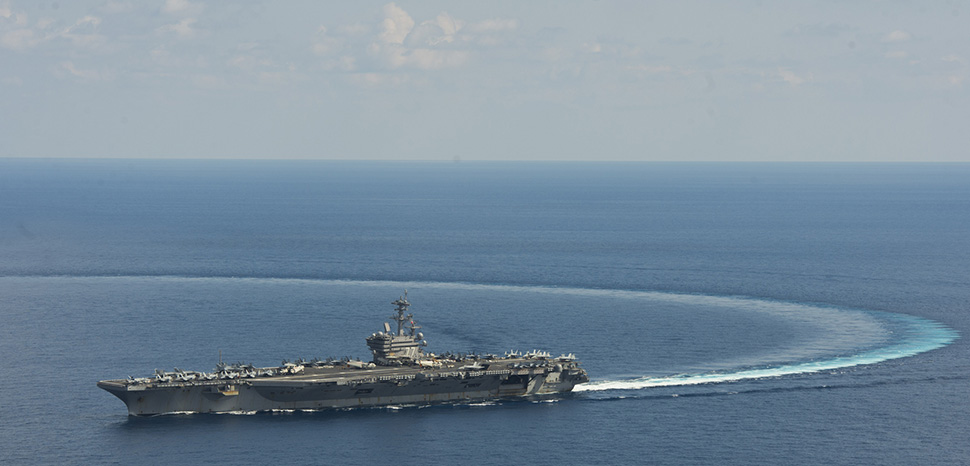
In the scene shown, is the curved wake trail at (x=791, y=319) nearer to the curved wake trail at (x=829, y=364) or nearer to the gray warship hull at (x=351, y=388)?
the curved wake trail at (x=829, y=364)

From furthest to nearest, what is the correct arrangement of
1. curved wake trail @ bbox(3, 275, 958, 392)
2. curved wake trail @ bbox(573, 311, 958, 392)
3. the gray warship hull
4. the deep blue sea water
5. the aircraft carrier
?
curved wake trail @ bbox(3, 275, 958, 392) → curved wake trail @ bbox(573, 311, 958, 392) → the aircraft carrier → the gray warship hull → the deep blue sea water

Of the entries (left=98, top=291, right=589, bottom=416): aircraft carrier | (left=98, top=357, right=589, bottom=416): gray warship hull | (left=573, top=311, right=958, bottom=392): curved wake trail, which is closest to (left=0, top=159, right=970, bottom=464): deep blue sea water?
(left=573, top=311, right=958, bottom=392): curved wake trail

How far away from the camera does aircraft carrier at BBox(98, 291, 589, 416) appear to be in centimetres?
7194

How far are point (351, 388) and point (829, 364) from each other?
36089 mm

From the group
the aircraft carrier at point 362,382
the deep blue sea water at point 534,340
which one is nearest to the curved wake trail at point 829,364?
the deep blue sea water at point 534,340

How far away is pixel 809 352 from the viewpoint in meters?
89.4

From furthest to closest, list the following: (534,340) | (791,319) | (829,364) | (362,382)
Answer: (791,319)
(534,340)
(829,364)
(362,382)

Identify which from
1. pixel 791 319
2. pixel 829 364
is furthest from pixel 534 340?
pixel 791 319

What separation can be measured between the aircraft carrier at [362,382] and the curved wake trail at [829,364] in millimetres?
3438

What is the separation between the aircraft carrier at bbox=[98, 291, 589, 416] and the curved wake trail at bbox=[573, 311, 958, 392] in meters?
3.44

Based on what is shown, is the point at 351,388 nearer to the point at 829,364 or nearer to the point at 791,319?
the point at 829,364

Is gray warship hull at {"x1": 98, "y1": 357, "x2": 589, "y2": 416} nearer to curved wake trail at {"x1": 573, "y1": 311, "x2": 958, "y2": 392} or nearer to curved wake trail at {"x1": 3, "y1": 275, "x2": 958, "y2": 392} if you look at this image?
curved wake trail at {"x1": 573, "y1": 311, "x2": 958, "y2": 392}

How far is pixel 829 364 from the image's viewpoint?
85.2 m

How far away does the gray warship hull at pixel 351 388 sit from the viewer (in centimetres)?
7169
